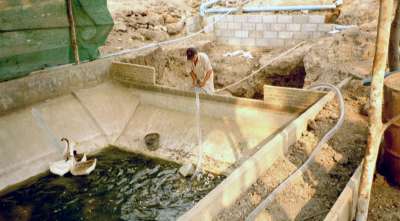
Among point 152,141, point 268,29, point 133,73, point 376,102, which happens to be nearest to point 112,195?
point 152,141

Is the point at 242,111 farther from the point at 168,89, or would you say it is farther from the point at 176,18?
the point at 176,18

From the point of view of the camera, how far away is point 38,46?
7676mm

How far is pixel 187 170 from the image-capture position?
25.8ft

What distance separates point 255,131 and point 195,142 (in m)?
1.71

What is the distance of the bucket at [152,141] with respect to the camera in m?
9.11

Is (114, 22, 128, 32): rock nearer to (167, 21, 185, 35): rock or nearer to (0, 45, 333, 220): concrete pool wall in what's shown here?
(167, 21, 185, 35): rock

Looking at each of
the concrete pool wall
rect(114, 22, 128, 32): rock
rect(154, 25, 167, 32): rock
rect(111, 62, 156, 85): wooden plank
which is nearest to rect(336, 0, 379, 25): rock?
the concrete pool wall

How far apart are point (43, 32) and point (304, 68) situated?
7.67 m

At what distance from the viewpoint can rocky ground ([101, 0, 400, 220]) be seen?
15.9 ft

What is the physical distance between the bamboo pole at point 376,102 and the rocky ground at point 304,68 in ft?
2.79

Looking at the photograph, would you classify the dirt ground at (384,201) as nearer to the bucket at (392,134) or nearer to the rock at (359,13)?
the bucket at (392,134)

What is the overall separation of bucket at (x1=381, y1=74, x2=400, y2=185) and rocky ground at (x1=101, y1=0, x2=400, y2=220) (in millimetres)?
219

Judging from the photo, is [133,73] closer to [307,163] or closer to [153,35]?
[153,35]

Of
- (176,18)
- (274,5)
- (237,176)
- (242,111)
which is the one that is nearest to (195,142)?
(242,111)
